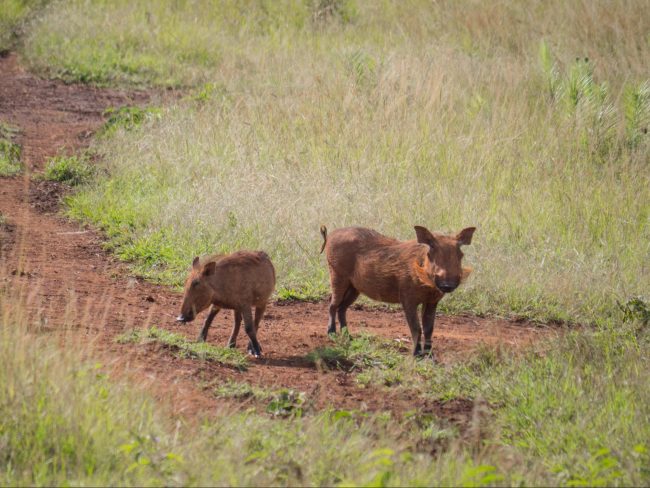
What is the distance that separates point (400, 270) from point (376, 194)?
2.73 metres

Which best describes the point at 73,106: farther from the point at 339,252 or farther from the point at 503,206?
the point at 339,252

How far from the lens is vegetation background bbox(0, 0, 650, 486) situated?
4.45 meters

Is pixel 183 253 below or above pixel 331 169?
below

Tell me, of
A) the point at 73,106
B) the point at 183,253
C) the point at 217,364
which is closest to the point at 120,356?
the point at 217,364

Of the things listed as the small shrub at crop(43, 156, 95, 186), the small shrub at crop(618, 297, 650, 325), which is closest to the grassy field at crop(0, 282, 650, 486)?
the small shrub at crop(618, 297, 650, 325)

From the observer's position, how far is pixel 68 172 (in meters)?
10.8

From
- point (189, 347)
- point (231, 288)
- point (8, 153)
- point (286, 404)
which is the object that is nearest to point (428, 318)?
point (231, 288)

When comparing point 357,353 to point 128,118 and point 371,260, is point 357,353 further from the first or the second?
point 128,118

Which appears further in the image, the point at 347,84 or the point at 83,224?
the point at 347,84

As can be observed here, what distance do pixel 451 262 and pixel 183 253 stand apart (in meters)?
3.06

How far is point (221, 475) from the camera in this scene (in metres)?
4.06

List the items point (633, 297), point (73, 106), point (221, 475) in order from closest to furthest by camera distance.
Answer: point (221, 475) < point (633, 297) < point (73, 106)

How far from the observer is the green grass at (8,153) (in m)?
10.7

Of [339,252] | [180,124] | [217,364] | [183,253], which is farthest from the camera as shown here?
[180,124]
